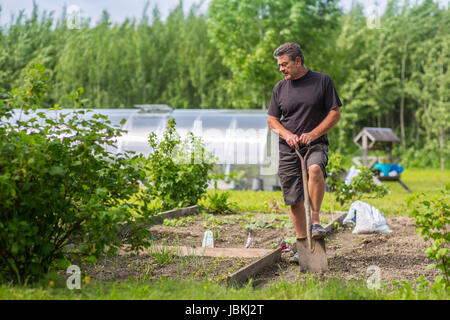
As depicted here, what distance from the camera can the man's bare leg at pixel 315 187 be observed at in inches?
158

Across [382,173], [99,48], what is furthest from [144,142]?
[99,48]

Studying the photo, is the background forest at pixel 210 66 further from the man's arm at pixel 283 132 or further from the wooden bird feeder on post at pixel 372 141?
the man's arm at pixel 283 132

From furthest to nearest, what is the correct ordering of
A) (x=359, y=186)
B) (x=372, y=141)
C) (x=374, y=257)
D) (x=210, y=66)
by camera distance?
(x=210, y=66) → (x=372, y=141) → (x=359, y=186) → (x=374, y=257)

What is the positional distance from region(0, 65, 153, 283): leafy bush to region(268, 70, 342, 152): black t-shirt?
151 centimetres

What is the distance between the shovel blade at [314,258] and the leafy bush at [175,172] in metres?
3.66

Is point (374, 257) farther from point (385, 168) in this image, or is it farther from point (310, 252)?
point (385, 168)

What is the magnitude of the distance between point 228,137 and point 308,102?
960 centimetres

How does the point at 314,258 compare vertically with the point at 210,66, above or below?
below

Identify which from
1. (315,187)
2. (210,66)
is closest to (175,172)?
(315,187)

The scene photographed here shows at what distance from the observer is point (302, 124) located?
4195mm

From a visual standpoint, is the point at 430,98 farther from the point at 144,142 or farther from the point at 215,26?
the point at 144,142

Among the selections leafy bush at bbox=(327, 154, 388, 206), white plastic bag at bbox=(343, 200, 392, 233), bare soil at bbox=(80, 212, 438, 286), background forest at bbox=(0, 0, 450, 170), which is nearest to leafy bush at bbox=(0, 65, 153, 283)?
bare soil at bbox=(80, 212, 438, 286)

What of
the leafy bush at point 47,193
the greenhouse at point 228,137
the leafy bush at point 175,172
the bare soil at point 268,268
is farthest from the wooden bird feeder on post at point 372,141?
the leafy bush at point 47,193

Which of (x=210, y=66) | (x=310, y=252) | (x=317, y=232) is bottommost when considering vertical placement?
(x=310, y=252)
